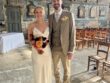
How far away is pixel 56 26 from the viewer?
9.70 feet

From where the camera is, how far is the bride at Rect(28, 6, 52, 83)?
2838mm

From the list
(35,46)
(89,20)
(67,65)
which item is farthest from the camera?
(89,20)

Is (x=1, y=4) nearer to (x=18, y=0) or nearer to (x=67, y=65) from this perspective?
(x=18, y=0)

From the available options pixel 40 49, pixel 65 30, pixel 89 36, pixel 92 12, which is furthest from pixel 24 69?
pixel 92 12

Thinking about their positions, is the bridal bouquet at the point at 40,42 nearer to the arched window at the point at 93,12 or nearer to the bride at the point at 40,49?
the bride at the point at 40,49

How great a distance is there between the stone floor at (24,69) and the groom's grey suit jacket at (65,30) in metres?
1.52

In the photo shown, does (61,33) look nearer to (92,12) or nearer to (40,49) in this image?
(40,49)

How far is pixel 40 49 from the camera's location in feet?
9.34

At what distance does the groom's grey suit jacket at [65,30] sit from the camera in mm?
2928

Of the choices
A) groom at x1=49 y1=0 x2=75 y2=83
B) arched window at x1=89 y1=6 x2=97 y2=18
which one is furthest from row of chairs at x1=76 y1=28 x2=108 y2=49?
groom at x1=49 y1=0 x2=75 y2=83

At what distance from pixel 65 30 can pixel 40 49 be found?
0.46 metres

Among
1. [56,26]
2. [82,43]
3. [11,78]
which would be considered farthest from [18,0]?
[56,26]

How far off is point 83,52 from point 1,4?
4.40 meters

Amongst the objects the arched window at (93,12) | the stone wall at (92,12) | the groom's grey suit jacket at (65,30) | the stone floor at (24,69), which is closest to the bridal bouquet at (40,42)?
the groom's grey suit jacket at (65,30)
